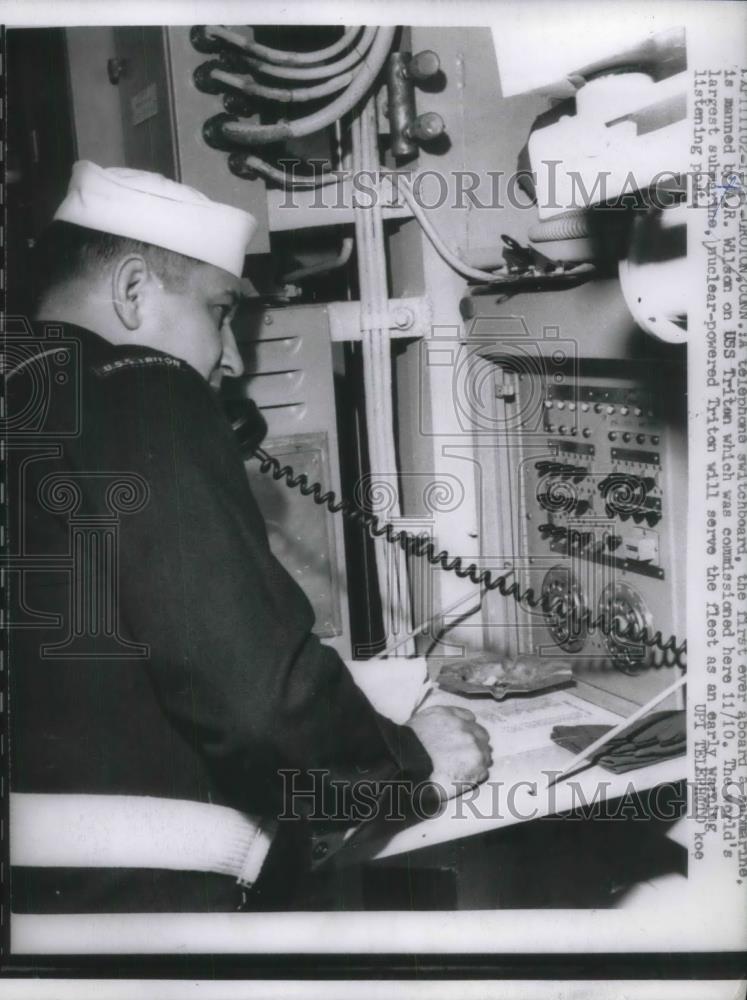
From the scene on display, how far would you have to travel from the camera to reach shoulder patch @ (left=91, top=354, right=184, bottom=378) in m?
1.18

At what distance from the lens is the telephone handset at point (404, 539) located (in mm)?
1243

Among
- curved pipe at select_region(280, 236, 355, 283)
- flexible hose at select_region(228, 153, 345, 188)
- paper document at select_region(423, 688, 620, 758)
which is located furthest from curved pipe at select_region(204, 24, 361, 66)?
paper document at select_region(423, 688, 620, 758)

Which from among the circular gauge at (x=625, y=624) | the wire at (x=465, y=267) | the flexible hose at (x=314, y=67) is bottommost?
the circular gauge at (x=625, y=624)

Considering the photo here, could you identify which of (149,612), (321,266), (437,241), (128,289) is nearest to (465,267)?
(437,241)

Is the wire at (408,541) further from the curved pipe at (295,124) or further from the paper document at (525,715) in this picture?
the curved pipe at (295,124)

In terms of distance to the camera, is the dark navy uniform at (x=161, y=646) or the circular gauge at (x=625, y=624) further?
the circular gauge at (x=625, y=624)

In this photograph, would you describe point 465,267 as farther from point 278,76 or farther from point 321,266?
point 278,76

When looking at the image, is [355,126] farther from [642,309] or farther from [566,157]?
[642,309]

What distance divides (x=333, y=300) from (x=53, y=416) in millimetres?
414

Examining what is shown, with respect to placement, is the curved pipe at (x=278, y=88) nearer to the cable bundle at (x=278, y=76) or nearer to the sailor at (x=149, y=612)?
the cable bundle at (x=278, y=76)

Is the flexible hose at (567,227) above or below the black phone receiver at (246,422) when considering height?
above

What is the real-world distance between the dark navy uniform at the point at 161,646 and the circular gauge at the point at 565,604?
0.27 metres

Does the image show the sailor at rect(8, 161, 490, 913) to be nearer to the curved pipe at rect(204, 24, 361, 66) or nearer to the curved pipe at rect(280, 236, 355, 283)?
the curved pipe at rect(280, 236, 355, 283)

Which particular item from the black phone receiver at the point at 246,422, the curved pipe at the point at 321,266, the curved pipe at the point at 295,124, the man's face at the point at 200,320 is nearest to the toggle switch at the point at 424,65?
the curved pipe at the point at 295,124
